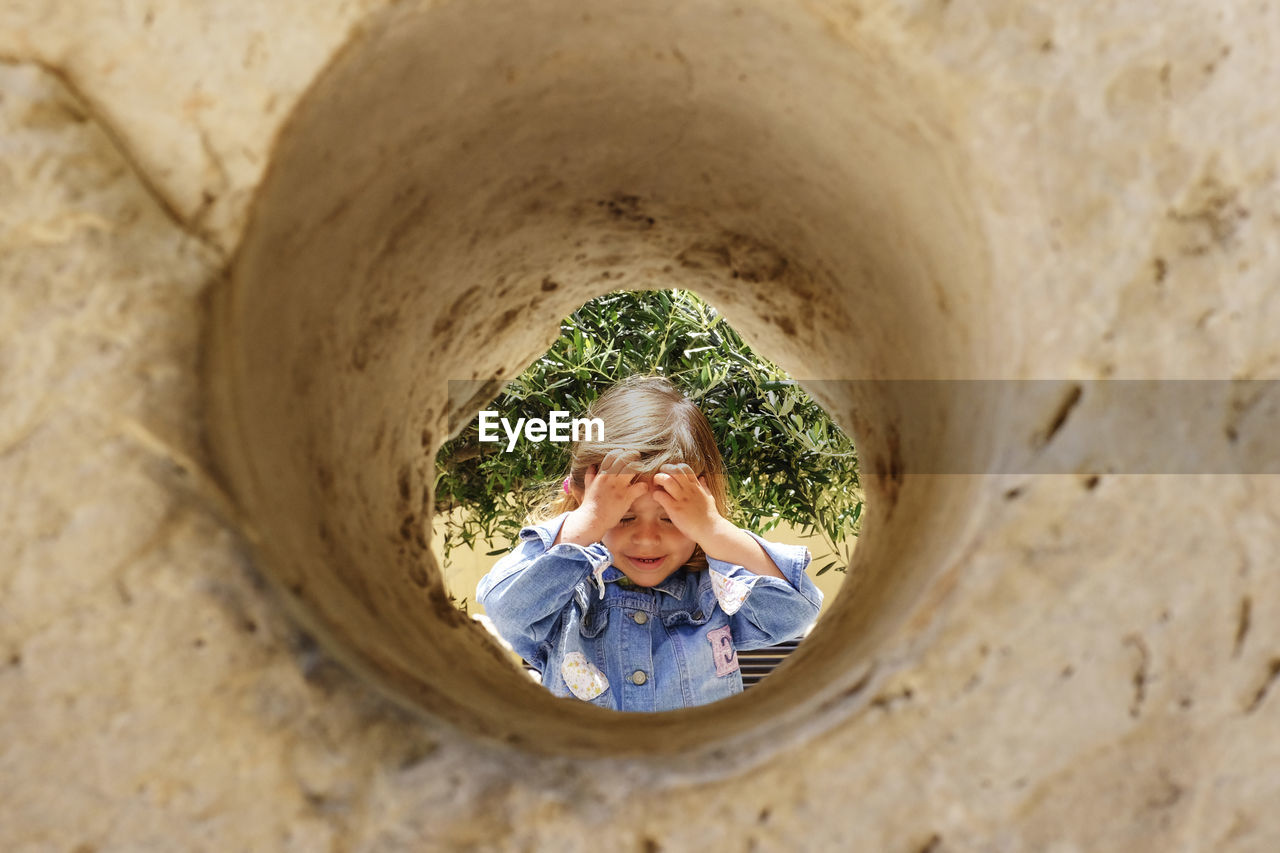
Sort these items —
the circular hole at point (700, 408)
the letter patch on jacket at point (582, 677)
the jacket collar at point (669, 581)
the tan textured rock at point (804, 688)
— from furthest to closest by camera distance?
1. the circular hole at point (700, 408)
2. the jacket collar at point (669, 581)
3. the letter patch on jacket at point (582, 677)
4. the tan textured rock at point (804, 688)

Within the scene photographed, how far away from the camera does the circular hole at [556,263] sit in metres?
0.68

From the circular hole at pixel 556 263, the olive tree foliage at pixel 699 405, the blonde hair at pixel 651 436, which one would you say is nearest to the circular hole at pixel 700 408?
the olive tree foliage at pixel 699 405

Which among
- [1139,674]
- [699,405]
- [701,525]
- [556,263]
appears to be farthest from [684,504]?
[1139,674]

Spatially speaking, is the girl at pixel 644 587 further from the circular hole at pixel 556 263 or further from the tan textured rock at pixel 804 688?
the tan textured rock at pixel 804 688

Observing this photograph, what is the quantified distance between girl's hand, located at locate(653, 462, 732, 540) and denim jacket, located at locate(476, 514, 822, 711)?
0.35ft

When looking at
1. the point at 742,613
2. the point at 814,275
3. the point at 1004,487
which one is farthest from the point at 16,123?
the point at 742,613

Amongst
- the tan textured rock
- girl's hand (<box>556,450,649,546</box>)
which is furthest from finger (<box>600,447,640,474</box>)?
the tan textured rock

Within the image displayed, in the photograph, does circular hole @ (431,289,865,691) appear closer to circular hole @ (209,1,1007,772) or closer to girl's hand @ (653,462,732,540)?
girl's hand @ (653,462,732,540)

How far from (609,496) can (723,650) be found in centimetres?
42

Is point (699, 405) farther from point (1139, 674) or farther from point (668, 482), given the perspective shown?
point (1139, 674)

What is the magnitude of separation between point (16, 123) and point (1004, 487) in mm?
770

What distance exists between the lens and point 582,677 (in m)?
1.83

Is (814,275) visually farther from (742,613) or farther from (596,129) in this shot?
(742,613)

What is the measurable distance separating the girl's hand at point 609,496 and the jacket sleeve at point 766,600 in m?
0.24
